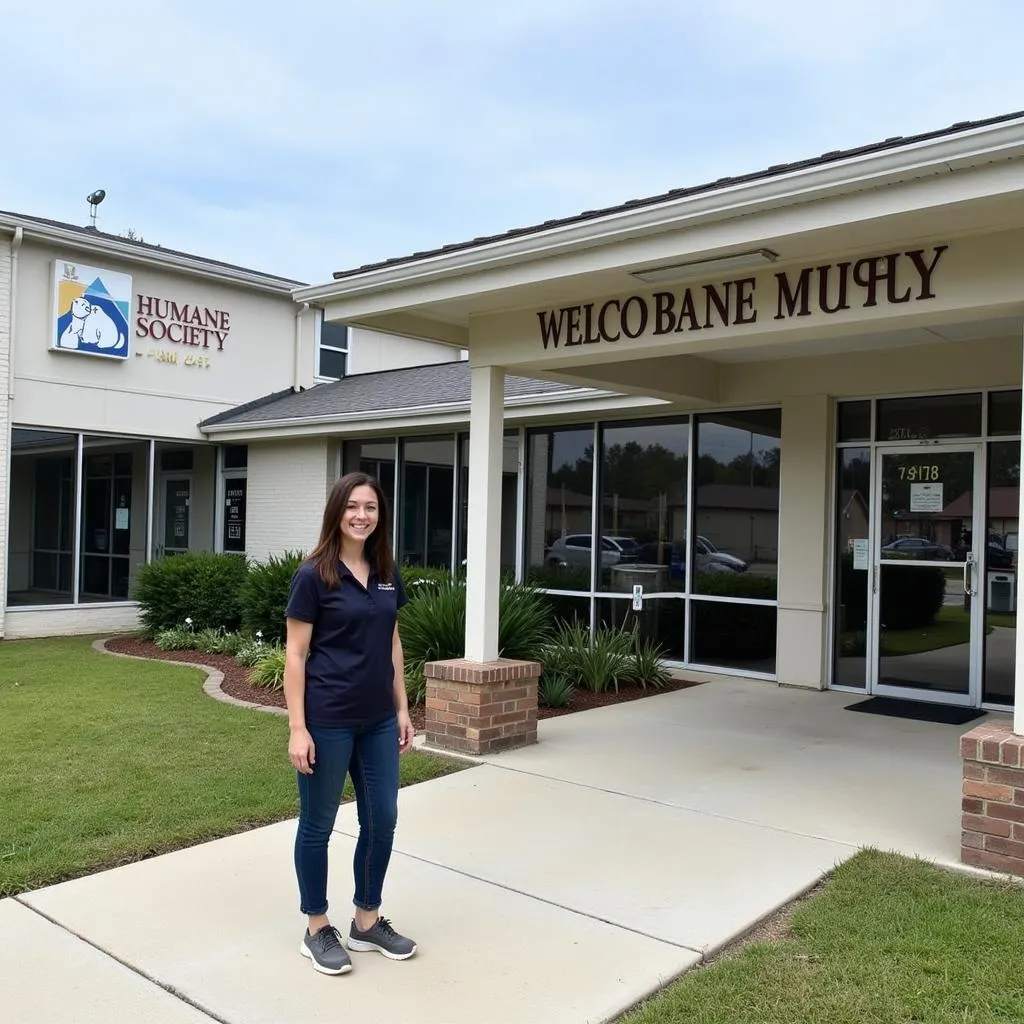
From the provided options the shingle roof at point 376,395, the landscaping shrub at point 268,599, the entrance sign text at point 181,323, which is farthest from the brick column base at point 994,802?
the entrance sign text at point 181,323

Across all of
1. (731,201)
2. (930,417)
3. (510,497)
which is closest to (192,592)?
(510,497)

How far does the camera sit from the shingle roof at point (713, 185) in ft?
14.6

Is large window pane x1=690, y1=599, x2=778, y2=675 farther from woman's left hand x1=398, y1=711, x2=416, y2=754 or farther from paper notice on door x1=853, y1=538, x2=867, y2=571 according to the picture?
woman's left hand x1=398, y1=711, x2=416, y2=754

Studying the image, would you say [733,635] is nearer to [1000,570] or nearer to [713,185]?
[1000,570]

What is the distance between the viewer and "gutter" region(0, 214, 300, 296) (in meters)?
13.0

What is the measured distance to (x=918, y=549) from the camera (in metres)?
8.86

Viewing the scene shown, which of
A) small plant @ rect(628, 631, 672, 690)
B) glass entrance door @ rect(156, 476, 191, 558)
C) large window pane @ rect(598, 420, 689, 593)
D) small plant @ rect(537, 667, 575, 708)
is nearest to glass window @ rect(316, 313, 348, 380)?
glass entrance door @ rect(156, 476, 191, 558)

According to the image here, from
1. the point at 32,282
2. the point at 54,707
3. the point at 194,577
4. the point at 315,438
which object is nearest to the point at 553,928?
the point at 54,707

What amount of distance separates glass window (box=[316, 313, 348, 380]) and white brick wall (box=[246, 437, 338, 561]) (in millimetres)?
2808

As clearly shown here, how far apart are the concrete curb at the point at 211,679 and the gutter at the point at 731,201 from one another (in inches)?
145

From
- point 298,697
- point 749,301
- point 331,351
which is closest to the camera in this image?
point 298,697

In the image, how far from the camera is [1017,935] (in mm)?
3844

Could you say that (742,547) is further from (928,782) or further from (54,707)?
(54,707)

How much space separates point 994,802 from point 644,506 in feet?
21.4
